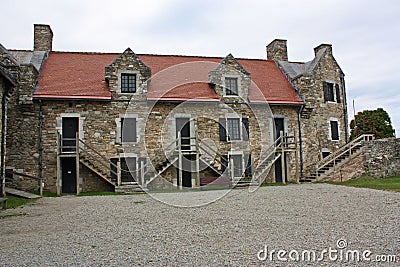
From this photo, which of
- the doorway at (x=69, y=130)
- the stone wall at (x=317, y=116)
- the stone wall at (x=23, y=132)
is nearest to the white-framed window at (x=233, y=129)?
the stone wall at (x=317, y=116)

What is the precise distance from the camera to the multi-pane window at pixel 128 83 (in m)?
18.7

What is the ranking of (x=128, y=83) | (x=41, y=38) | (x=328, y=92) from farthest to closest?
(x=328, y=92)
(x=41, y=38)
(x=128, y=83)

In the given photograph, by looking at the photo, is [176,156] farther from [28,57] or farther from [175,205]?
[28,57]

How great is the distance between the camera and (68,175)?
1755 cm

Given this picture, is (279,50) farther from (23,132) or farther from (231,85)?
(23,132)

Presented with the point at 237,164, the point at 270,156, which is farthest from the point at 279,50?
the point at 237,164

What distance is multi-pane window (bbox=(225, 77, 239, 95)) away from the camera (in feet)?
66.3

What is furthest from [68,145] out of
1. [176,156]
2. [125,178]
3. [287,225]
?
[287,225]

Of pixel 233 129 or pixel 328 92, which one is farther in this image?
pixel 328 92

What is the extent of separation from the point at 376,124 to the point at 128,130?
22.9 m

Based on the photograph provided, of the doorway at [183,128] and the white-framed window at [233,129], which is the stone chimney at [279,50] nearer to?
the white-framed window at [233,129]

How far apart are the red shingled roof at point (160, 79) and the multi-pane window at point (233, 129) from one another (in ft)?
4.71

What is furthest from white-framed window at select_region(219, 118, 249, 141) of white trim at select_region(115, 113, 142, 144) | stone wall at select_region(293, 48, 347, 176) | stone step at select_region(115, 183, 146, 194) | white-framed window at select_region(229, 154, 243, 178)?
stone step at select_region(115, 183, 146, 194)

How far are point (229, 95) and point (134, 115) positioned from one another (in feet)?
16.8
